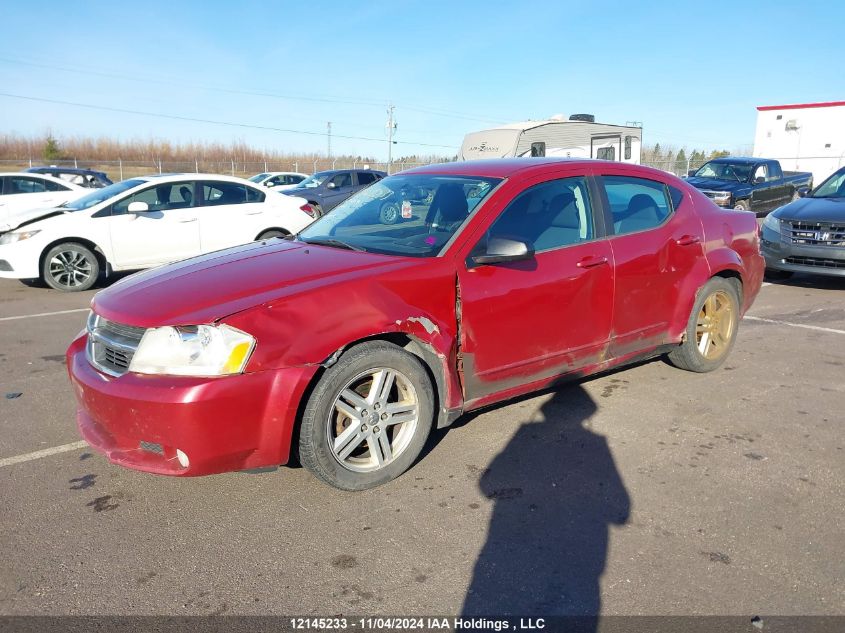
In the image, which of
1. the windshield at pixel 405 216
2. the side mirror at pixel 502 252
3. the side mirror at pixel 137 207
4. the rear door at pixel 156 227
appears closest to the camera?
the side mirror at pixel 502 252

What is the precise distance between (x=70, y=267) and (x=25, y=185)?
6449mm

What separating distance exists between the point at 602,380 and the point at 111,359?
11.5 feet

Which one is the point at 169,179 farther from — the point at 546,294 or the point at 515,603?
the point at 515,603

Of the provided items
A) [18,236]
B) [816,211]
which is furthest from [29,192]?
[816,211]

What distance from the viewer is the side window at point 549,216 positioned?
3906 millimetres

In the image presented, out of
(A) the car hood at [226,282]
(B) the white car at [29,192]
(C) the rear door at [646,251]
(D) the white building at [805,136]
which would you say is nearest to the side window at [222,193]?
(B) the white car at [29,192]

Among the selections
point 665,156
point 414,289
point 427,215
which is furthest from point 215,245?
point 665,156

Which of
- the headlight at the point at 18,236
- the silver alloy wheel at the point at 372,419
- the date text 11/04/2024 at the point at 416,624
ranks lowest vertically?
the date text 11/04/2024 at the point at 416,624

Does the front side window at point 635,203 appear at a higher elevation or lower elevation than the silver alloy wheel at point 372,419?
higher

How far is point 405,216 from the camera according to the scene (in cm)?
419

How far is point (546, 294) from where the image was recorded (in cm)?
387

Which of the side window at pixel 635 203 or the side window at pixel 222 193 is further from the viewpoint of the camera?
the side window at pixel 222 193

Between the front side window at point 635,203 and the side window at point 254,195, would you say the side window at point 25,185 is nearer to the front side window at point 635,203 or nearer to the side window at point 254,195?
the side window at point 254,195

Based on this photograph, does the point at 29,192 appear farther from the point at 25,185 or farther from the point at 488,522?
the point at 488,522
